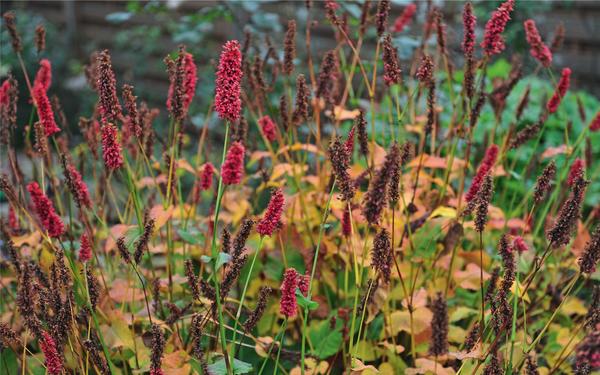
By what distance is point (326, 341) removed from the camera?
204 centimetres

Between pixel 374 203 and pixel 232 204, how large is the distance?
1371 mm

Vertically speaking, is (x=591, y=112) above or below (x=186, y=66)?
below

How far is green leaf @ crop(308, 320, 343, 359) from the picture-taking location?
2020 millimetres

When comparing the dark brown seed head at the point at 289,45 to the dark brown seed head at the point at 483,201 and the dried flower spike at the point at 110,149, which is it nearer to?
the dried flower spike at the point at 110,149

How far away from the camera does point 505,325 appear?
153cm

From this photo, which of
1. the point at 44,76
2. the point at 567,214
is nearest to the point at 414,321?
the point at 567,214

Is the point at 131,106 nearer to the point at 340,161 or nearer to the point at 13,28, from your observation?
the point at 340,161

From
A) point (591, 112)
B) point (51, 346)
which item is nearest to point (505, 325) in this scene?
point (51, 346)

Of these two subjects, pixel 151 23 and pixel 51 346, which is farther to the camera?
pixel 151 23

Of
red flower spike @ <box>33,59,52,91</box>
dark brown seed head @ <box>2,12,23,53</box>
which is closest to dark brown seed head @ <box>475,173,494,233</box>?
red flower spike @ <box>33,59,52,91</box>

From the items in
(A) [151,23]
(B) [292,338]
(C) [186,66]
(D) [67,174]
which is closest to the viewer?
(D) [67,174]

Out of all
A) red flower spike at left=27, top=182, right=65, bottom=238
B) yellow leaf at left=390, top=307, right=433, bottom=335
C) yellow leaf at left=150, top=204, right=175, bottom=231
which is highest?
red flower spike at left=27, top=182, right=65, bottom=238

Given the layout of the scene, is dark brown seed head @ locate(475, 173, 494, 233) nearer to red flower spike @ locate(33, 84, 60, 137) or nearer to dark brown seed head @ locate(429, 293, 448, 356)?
dark brown seed head @ locate(429, 293, 448, 356)

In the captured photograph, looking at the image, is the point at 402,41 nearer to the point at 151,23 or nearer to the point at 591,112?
the point at 591,112
